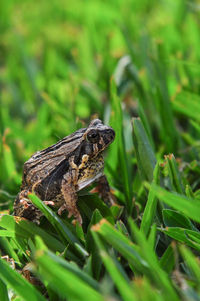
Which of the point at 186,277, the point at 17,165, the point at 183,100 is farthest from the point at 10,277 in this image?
the point at 183,100

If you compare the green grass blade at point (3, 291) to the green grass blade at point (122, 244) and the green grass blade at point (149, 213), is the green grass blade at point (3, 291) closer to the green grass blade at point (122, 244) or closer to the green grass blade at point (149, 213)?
the green grass blade at point (122, 244)

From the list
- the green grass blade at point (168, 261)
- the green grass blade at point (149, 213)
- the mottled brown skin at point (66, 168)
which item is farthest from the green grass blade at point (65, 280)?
the mottled brown skin at point (66, 168)

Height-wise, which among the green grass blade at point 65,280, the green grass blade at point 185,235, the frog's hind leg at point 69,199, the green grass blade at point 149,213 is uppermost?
the frog's hind leg at point 69,199

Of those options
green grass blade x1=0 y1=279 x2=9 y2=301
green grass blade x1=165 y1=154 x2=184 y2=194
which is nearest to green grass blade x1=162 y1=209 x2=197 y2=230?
green grass blade x1=165 y1=154 x2=184 y2=194

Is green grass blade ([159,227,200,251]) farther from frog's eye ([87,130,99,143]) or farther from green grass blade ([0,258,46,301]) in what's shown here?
frog's eye ([87,130,99,143])

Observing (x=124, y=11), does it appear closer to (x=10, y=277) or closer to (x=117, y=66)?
(x=117, y=66)

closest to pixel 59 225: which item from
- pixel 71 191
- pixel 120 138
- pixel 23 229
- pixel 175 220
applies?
pixel 23 229

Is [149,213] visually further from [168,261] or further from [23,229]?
[23,229]

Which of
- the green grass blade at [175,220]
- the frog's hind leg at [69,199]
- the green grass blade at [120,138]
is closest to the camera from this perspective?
the green grass blade at [175,220]
